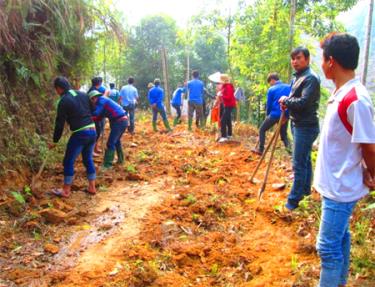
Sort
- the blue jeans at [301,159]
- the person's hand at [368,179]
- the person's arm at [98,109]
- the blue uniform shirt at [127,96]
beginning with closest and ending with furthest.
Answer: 1. the person's hand at [368,179]
2. the blue jeans at [301,159]
3. the person's arm at [98,109]
4. the blue uniform shirt at [127,96]

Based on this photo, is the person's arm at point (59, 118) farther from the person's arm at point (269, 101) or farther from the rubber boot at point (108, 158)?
the person's arm at point (269, 101)

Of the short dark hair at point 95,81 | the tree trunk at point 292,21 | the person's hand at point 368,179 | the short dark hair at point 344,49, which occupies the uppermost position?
the tree trunk at point 292,21

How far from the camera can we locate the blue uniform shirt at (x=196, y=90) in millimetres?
10984

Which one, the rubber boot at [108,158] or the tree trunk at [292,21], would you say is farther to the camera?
the tree trunk at [292,21]

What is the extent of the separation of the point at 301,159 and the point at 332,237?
2.03m

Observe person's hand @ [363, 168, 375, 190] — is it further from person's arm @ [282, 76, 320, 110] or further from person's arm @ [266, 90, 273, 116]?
person's arm @ [266, 90, 273, 116]

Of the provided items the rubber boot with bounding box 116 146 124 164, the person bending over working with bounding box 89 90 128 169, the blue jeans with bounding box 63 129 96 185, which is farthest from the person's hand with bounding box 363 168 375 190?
the rubber boot with bounding box 116 146 124 164

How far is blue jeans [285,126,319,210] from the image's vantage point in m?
4.21

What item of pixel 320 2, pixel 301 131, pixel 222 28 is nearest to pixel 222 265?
pixel 301 131

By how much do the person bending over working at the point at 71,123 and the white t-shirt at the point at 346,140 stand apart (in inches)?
146

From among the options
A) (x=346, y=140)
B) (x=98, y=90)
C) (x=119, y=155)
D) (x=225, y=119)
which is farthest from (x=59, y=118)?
(x=225, y=119)

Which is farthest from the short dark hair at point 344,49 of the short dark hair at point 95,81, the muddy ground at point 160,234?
the short dark hair at point 95,81

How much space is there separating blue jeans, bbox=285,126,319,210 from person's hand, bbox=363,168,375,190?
1.96m

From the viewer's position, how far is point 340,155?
2.26 meters
